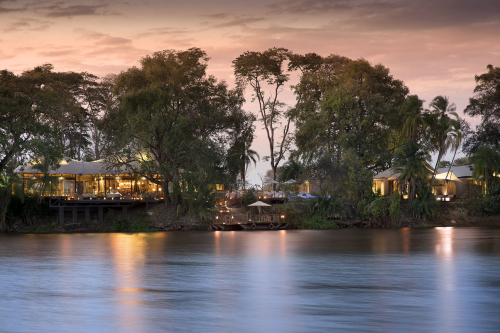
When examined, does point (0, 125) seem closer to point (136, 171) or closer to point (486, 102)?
point (136, 171)

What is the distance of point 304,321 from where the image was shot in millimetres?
17719

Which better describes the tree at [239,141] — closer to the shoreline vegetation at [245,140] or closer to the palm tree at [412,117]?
the shoreline vegetation at [245,140]

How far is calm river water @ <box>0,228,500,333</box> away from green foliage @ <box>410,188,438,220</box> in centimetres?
1532

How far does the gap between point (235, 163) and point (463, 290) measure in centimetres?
3942

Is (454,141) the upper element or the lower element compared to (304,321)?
upper

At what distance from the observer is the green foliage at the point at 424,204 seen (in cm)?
6172

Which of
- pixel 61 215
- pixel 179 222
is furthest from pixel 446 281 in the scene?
pixel 61 215

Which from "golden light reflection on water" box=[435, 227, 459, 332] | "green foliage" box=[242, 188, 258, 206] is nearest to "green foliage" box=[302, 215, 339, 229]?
"green foliage" box=[242, 188, 258, 206]

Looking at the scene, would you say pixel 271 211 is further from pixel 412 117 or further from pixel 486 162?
pixel 486 162

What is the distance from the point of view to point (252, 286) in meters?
25.1

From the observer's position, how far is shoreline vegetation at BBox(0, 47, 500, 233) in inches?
2248

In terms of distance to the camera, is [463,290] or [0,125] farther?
[0,125]

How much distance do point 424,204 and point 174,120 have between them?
25432 mm

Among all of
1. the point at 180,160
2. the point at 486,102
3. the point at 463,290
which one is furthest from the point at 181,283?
the point at 486,102
